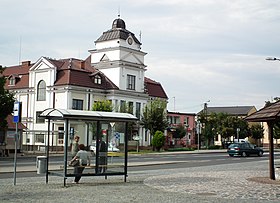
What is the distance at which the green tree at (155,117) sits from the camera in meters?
61.9

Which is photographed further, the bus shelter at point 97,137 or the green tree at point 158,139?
the green tree at point 158,139

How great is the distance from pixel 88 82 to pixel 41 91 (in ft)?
23.9

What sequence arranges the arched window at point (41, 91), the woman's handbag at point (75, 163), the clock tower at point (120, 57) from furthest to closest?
1. the clock tower at point (120, 57)
2. the arched window at point (41, 91)
3. the woman's handbag at point (75, 163)

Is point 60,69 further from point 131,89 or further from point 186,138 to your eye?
point 186,138

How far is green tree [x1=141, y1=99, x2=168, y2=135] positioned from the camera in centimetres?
6191

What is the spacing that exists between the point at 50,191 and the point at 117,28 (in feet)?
178

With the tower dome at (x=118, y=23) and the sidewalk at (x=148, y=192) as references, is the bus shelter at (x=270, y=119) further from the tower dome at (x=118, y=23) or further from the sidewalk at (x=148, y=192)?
the tower dome at (x=118, y=23)

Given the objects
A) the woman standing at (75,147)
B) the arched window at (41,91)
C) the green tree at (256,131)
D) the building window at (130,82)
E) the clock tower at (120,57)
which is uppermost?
the clock tower at (120,57)

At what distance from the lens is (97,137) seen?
17172 millimetres

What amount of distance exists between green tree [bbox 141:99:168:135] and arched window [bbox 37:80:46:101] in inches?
582

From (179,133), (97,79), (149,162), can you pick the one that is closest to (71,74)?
(97,79)

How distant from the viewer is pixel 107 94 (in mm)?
64500

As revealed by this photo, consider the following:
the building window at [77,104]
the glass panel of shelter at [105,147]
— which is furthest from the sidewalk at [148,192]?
the building window at [77,104]

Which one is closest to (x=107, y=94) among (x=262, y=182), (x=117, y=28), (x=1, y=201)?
(x=117, y=28)
